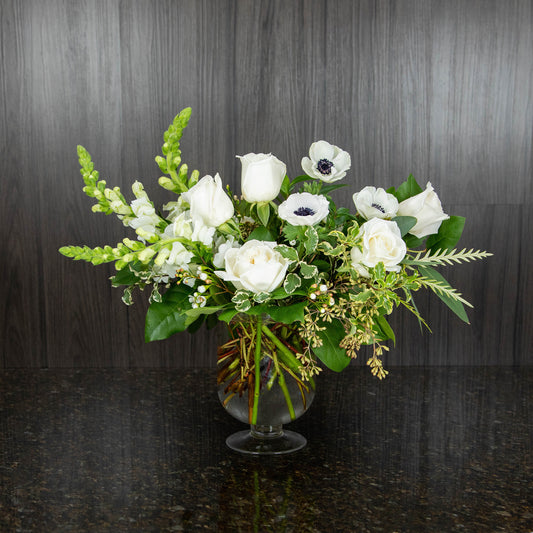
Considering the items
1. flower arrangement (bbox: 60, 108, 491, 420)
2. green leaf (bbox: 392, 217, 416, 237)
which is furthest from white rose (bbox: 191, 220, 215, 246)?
green leaf (bbox: 392, 217, 416, 237)

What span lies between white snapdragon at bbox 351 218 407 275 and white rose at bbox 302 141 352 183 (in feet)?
0.44

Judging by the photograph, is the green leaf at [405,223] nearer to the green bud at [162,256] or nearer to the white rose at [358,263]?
the white rose at [358,263]

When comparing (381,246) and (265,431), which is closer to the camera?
(381,246)

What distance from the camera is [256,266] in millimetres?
761

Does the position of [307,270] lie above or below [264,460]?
above

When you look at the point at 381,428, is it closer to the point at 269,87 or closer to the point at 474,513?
the point at 474,513

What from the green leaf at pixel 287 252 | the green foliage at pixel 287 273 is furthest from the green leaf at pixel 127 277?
the green leaf at pixel 287 252

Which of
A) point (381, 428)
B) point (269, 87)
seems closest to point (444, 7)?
point (269, 87)

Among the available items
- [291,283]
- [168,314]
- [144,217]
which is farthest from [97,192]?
[291,283]

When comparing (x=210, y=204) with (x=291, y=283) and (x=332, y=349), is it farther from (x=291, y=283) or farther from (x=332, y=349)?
(x=332, y=349)

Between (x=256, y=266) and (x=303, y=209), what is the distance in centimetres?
10

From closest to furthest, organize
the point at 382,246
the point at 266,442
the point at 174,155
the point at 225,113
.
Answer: the point at 382,246 → the point at 174,155 → the point at 266,442 → the point at 225,113

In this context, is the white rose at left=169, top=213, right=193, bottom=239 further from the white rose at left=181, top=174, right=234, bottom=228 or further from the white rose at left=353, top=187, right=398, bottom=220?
the white rose at left=353, top=187, right=398, bottom=220

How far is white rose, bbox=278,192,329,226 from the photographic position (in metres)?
0.78
